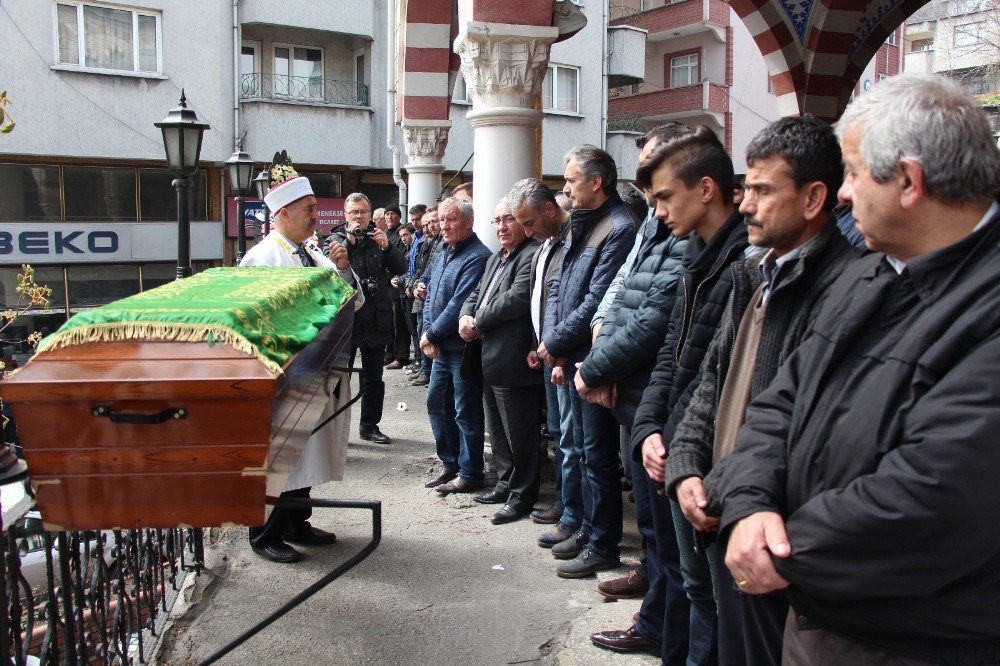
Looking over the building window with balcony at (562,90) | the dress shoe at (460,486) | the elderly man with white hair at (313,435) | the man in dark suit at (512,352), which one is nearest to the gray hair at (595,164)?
the man in dark suit at (512,352)

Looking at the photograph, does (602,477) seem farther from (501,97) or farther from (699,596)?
(501,97)

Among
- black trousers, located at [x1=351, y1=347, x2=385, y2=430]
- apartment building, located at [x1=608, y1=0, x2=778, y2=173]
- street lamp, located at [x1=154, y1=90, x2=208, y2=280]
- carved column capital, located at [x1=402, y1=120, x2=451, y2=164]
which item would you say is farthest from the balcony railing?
black trousers, located at [x1=351, y1=347, x2=385, y2=430]

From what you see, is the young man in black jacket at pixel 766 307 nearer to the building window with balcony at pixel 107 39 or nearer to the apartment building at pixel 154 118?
the apartment building at pixel 154 118

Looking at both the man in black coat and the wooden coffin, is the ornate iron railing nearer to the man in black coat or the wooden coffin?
the wooden coffin

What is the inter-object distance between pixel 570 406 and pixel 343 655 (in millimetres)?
1686

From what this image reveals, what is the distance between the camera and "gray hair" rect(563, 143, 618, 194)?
14.5ft

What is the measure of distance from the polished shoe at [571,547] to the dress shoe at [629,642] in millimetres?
995

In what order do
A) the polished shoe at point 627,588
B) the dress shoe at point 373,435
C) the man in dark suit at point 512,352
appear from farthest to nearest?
the dress shoe at point 373,435 → the man in dark suit at point 512,352 → the polished shoe at point 627,588

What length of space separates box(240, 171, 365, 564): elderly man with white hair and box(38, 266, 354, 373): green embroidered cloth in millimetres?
1222

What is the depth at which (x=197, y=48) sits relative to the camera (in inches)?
728

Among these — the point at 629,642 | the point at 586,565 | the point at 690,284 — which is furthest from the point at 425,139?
the point at 690,284

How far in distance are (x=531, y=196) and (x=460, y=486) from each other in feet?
6.70

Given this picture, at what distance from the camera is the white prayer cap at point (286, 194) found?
14.9 feet

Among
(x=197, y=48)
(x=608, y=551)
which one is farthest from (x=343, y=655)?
(x=197, y=48)
